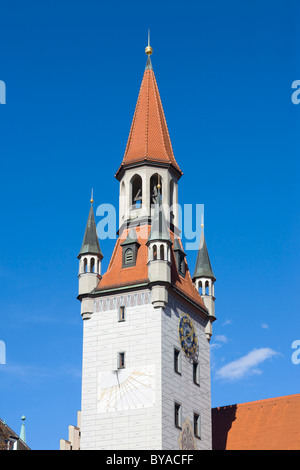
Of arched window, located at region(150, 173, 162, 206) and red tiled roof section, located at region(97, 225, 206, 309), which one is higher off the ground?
arched window, located at region(150, 173, 162, 206)

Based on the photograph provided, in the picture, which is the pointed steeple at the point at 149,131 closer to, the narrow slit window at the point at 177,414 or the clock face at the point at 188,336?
the clock face at the point at 188,336

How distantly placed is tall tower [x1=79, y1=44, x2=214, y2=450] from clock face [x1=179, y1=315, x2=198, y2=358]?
5 centimetres

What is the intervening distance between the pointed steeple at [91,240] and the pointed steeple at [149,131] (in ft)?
13.6

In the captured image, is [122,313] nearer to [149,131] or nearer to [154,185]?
[154,185]

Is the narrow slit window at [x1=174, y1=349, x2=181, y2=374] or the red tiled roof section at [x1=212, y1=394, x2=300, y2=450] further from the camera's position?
the red tiled roof section at [x1=212, y1=394, x2=300, y2=450]

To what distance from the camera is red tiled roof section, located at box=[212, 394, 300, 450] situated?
5634cm

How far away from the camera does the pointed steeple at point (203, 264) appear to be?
59.2 meters

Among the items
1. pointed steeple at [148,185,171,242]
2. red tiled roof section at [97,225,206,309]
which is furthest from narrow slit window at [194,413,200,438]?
pointed steeple at [148,185,171,242]

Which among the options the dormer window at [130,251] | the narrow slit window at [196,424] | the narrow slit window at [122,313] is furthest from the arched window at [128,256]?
the narrow slit window at [196,424]

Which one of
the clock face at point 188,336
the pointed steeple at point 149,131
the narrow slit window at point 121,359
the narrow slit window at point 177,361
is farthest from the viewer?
the pointed steeple at point 149,131

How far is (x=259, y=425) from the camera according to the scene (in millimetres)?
57812

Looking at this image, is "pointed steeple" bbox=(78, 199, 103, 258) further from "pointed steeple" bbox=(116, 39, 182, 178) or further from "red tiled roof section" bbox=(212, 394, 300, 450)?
"red tiled roof section" bbox=(212, 394, 300, 450)

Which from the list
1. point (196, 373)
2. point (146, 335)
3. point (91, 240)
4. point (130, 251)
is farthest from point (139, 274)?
point (196, 373)
